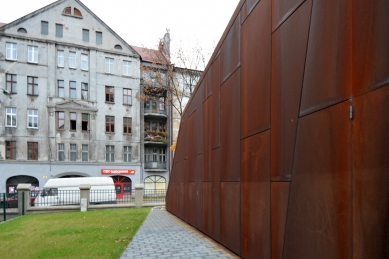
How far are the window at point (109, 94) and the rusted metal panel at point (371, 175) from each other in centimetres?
3482

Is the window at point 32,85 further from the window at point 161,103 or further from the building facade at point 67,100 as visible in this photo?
the window at point 161,103

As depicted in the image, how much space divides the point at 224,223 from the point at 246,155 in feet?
7.00

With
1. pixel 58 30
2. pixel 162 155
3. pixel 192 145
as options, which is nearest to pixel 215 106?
pixel 192 145

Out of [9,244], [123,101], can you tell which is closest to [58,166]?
[123,101]

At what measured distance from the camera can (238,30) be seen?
6871 millimetres

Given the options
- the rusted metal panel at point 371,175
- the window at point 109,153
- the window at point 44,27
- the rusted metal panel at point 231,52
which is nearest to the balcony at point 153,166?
the window at point 109,153

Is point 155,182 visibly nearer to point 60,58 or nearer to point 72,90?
point 72,90

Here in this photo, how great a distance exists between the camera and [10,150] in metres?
30.7

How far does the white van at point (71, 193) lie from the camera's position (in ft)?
66.5

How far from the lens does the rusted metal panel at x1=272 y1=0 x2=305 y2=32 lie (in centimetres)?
456

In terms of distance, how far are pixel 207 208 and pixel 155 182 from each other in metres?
29.5

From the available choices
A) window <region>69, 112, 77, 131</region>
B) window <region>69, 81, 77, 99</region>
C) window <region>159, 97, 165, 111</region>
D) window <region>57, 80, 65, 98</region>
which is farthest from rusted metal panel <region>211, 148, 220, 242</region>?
window <region>159, 97, 165, 111</region>

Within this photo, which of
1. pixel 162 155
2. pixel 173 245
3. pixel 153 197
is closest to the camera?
pixel 173 245

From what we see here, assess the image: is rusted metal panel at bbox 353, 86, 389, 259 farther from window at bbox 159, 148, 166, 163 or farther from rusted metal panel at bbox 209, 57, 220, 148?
window at bbox 159, 148, 166, 163
